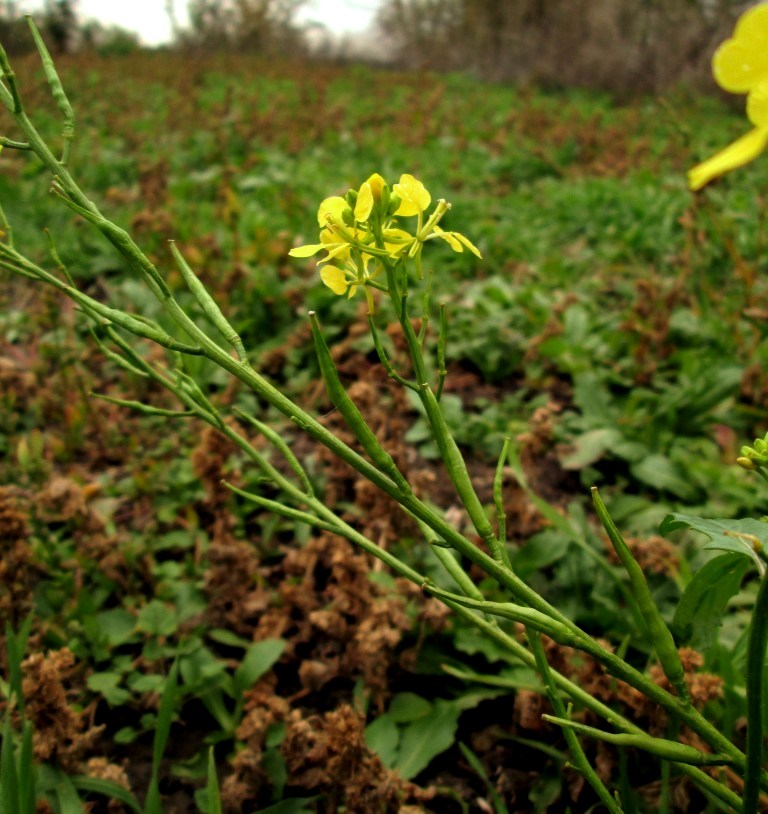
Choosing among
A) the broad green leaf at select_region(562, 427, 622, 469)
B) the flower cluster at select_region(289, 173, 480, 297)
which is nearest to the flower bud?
the flower cluster at select_region(289, 173, 480, 297)

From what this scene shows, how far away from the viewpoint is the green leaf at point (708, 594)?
0.84m

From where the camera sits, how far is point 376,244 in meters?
0.75

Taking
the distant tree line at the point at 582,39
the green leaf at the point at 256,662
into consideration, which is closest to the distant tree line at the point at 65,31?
the distant tree line at the point at 582,39

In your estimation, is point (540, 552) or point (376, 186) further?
point (540, 552)

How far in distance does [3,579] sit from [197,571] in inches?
18.5

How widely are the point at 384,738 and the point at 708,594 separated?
30.9 inches

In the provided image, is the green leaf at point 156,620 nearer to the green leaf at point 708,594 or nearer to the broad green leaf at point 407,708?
the broad green leaf at point 407,708

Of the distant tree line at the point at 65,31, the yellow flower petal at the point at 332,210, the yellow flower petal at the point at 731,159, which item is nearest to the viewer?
the yellow flower petal at the point at 731,159

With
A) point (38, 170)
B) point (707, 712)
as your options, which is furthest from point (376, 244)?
point (38, 170)

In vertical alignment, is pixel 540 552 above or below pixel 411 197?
below

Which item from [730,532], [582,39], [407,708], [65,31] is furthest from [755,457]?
[65,31]

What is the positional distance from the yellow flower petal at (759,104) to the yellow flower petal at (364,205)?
1.25ft

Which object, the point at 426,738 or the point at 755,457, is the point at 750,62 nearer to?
the point at 755,457

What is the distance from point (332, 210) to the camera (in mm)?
770
